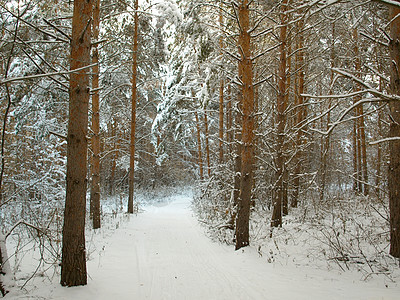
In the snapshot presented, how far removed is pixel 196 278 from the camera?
4828 millimetres

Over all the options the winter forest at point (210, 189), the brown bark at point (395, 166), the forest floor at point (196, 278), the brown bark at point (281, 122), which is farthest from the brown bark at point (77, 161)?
the brown bark at point (281, 122)

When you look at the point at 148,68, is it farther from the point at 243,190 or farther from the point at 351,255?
the point at 351,255

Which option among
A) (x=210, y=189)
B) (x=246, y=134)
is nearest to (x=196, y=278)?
(x=246, y=134)

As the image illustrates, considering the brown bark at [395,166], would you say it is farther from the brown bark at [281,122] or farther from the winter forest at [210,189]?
the brown bark at [281,122]

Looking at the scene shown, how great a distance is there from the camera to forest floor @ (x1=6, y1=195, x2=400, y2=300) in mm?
3785

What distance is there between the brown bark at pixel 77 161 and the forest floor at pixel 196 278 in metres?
0.35

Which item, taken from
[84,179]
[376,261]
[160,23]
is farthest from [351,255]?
[160,23]

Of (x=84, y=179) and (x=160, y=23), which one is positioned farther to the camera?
(x=160, y=23)

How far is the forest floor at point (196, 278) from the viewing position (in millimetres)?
3785

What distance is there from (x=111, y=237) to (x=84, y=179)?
490cm

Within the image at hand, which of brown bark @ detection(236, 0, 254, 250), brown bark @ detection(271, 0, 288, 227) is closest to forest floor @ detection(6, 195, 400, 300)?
brown bark @ detection(236, 0, 254, 250)

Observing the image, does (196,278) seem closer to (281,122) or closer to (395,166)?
(395,166)

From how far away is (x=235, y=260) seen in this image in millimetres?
5875

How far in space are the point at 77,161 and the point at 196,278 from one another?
2.89 meters
